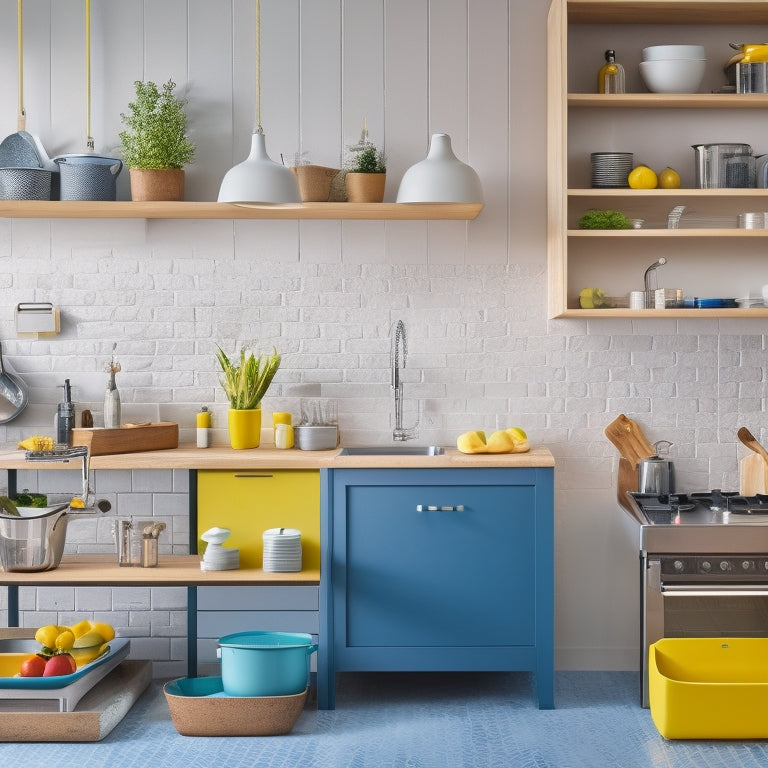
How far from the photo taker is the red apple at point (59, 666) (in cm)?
369

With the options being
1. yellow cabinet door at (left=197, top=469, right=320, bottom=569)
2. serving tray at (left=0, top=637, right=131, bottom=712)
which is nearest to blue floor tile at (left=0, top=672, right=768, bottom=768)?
serving tray at (left=0, top=637, right=131, bottom=712)

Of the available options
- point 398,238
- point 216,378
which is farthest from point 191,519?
point 398,238

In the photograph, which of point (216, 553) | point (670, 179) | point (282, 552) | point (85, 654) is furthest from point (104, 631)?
point (670, 179)

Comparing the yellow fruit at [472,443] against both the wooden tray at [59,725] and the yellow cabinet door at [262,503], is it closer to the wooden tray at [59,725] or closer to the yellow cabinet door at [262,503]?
the yellow cabinet door at [262,503]

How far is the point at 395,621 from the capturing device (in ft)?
13.1

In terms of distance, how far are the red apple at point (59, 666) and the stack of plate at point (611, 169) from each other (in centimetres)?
295

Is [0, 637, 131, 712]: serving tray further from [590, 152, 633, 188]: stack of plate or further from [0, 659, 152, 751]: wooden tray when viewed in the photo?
[590, 152, 633, 188]: stack of plate

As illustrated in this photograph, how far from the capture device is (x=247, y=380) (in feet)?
14.3

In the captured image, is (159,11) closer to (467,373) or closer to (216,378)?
(216,378)

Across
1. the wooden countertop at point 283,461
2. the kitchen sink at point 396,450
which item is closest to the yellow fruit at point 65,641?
the wooden countertop at point 283,461

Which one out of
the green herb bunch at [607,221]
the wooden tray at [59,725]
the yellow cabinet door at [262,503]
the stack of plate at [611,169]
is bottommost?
the wooden tray at [59,725]

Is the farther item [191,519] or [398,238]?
[398,238]

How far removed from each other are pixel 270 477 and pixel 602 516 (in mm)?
1589

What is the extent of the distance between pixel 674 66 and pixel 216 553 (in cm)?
286
